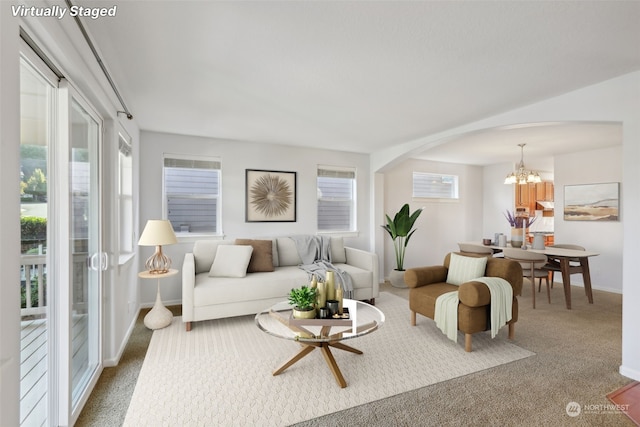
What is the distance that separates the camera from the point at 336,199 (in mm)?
5305

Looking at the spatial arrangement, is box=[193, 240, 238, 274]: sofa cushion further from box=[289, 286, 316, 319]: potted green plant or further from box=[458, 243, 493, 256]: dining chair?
box=[458, 243, 493, 256]: dining chair

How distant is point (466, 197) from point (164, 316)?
5.96m

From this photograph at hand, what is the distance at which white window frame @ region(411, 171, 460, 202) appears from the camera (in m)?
6.08

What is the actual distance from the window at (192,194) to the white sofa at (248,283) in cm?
52

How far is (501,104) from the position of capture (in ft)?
9.88

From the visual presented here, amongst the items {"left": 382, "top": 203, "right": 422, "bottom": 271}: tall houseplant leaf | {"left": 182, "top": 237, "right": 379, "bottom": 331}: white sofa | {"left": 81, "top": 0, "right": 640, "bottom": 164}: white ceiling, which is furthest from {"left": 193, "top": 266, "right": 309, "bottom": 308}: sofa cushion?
{"left": 382, "top": 203, "right": 422, "bottom": 271}: tall houseplant leaf

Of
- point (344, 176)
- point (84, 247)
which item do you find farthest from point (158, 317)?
point (344, 176)

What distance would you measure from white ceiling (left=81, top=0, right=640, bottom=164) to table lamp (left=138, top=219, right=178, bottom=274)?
121cm

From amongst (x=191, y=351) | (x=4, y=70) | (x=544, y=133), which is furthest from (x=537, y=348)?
(x=4, y=70)

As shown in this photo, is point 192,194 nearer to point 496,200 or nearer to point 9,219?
point 9,219

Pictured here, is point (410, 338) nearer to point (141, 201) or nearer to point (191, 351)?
point (191, 351)

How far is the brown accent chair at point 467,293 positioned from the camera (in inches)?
105

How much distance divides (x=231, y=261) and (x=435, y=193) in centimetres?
440

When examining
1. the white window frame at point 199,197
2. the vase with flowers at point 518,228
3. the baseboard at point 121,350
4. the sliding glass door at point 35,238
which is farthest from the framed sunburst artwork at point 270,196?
the vase with flowers at point 518,228
